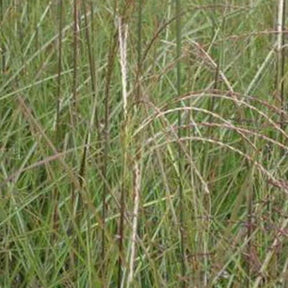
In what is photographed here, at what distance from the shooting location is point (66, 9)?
2146 mm

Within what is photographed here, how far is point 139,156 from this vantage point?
132 cm

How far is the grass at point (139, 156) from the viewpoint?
1225 millimetres

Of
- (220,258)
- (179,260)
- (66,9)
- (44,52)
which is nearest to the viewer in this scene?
(220,258)

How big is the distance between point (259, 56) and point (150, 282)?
788 millimetres

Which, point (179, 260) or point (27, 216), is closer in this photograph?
point (179, 260)

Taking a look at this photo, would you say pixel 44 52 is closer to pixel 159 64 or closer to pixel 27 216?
Answer: pixel 159 64

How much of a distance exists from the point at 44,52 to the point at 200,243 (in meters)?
0.85

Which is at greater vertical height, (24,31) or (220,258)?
(24,31)

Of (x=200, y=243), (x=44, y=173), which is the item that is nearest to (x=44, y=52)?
(x=44, y=173)

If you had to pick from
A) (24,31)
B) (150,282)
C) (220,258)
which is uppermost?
(24,31)

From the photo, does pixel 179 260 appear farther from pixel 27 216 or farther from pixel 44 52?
pixel 44 52

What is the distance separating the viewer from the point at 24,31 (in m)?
2.03

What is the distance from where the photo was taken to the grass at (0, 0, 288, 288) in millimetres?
1225

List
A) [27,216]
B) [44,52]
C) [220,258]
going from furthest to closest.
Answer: [44,52] < [27,216] < [220,258]
